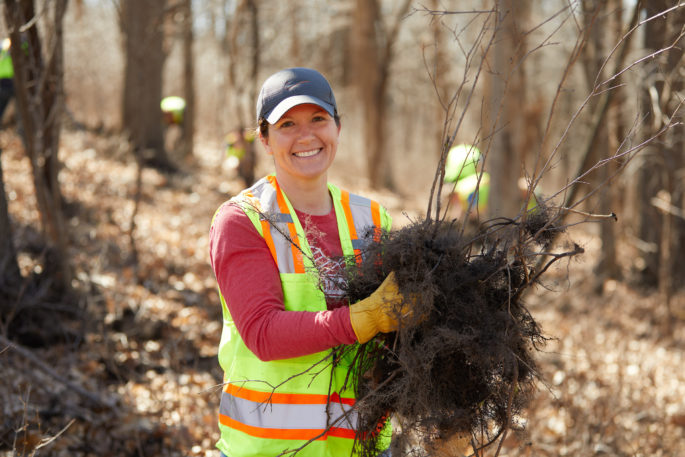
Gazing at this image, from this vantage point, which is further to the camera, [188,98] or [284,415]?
[188,98]

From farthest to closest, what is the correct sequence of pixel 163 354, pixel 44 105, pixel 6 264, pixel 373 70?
pixel 373 70 < pixel 44 105 < pixel 163 354 < pixel 6 264

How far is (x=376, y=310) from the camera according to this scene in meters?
1.70

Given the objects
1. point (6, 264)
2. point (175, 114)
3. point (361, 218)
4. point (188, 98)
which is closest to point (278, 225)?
point (361, 218)

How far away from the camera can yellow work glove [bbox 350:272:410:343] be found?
5.57 ft

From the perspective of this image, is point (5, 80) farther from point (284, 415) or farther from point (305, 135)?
point (284, 415)

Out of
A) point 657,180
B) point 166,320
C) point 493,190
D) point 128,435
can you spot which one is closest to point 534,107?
point 657,180

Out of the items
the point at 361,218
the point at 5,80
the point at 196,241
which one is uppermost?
the point at 5,80

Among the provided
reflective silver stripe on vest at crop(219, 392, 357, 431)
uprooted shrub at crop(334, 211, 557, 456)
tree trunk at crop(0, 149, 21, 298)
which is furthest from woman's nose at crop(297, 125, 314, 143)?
tree trunk at crop(0, 149, 21, 298)

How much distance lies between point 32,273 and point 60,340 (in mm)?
593

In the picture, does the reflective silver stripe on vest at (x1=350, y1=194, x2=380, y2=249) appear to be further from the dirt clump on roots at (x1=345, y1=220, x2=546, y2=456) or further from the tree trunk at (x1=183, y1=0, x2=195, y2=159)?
the tree trunk at (x1=183, y1=0, x2=195, y2=159)

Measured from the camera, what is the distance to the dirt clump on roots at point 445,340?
1.72m

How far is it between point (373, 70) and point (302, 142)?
14.5 m

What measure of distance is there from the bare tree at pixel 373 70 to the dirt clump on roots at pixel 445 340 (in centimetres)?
1332

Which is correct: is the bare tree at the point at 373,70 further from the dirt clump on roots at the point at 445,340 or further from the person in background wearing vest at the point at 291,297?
the dirt clump on roots at the point at 445,340
